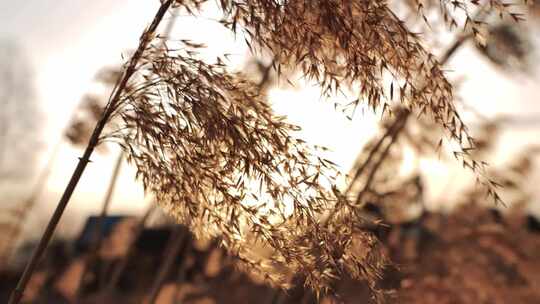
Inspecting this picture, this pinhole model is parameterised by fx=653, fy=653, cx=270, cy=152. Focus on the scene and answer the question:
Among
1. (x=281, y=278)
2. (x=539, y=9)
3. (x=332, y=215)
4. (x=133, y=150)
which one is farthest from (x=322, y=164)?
(x=539, y=9)

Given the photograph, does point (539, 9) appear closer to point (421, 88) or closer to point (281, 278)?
point (421, 88)

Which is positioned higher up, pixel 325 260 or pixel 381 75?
pixel 381 75

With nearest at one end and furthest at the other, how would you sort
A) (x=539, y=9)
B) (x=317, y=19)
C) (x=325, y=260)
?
(x=317, y=19)
(x=325, y=260)
(x=539, y=9)

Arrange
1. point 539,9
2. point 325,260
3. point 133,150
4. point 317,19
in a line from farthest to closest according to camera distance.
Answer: point 539,9 < point 133,150 < point 325,260 < point 317,19

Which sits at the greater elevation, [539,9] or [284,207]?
[539,9]

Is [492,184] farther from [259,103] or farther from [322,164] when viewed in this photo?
[259,103]

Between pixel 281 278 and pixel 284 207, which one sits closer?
pixel 284 207

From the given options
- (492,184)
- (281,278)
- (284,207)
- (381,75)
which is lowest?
(281,278)

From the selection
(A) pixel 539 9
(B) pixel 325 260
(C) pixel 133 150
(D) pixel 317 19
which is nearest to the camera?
(D) pixel 317 19

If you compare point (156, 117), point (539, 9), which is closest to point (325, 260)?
point (156, 117)
